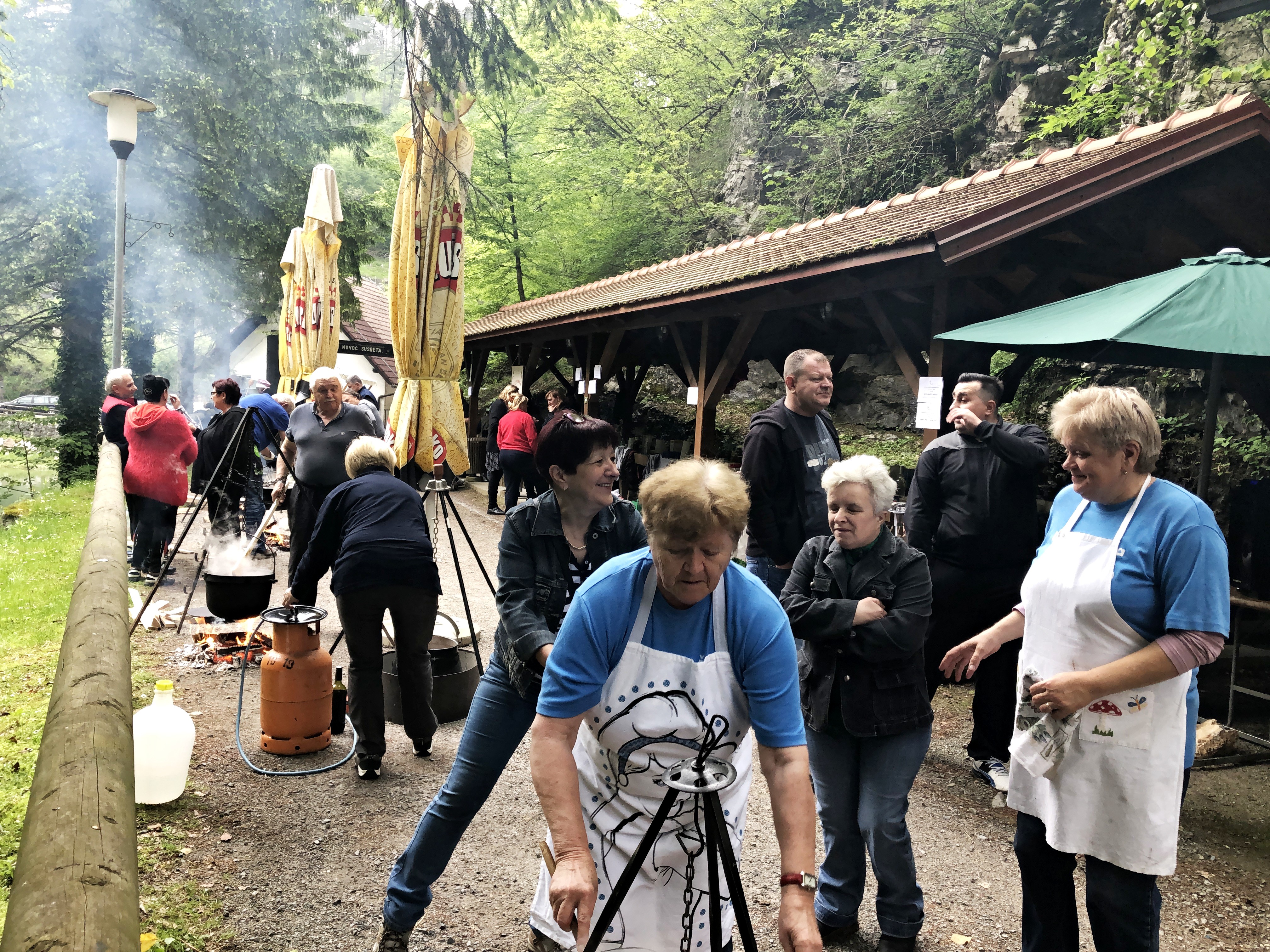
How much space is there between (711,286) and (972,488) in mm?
4272

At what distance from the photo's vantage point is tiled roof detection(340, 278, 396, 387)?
960 inches

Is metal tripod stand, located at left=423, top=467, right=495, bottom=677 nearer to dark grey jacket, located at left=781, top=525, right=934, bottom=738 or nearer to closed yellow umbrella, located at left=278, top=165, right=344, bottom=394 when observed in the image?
dark grey jacket, located at left=781, top=525, right=934, bottom=738

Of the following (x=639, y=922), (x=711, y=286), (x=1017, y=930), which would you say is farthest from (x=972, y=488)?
(x=711, y=286)

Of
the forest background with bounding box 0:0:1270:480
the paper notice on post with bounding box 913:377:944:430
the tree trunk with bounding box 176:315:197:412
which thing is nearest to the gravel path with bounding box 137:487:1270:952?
the paper notice on post with bounding box 913:377:944:430

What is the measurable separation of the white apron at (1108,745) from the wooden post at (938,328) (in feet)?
12.0

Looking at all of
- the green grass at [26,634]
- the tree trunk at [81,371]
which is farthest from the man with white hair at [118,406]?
the tree trunk at [81,371]

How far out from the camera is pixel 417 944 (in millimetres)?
3010

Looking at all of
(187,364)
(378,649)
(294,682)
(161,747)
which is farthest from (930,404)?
(187,364)

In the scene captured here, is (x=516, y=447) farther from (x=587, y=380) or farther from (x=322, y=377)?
(x=322, y=377)

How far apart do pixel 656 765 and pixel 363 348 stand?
23.2m

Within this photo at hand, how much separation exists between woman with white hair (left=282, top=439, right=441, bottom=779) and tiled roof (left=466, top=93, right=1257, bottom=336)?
3764mm

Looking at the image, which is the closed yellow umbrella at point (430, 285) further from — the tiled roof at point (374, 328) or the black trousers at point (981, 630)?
the tiled roof at point (374, 328)

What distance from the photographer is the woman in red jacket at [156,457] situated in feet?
25.4

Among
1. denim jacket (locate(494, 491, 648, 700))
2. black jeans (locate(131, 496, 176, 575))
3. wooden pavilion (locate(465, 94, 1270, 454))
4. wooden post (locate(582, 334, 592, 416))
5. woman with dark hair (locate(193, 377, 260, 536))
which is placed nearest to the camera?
denim jacket (locate(494, 491, 648, 700))
